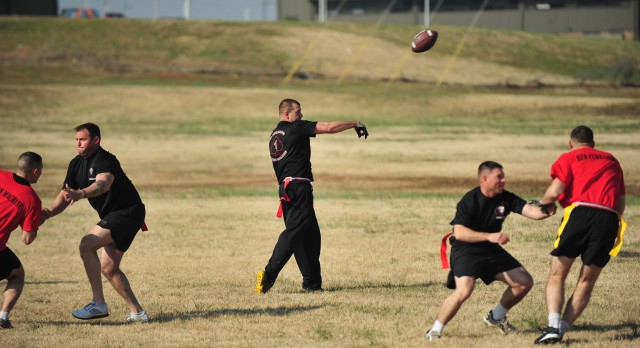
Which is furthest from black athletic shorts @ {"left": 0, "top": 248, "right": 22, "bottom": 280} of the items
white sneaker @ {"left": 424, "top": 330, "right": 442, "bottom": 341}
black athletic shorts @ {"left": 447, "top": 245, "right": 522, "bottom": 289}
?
black athletic shorts @ {"left": 447, "top": 245, "right": 522, "bottom": 289}

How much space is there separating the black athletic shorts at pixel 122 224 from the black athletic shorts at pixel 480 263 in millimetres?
3553

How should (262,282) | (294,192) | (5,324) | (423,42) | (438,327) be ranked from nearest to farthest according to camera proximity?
1. (438,327)
2. (5,324)
3. (262,282)
4. (294,192)
5. (423,42)

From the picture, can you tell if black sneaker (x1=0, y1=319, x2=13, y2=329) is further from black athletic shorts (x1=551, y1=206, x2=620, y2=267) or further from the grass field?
black athletic shorts (x1=551, y1=206, x2=620, y2=267)

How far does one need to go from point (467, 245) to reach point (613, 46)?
211 ft

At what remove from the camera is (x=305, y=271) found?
1264 centimetres

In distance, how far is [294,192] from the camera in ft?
41.0

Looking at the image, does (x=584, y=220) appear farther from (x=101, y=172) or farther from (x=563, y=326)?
(x=101, y=172)

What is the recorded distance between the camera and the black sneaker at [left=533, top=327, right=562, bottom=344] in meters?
9.22

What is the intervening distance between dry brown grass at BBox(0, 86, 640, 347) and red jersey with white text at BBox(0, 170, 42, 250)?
1199 millimetres

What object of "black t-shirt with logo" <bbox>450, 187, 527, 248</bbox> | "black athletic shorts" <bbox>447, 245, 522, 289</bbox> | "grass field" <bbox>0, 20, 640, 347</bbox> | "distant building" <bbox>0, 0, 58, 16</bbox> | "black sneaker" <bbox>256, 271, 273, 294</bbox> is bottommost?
"grass field" <bbox>0, 20, 640, 347</bbox>

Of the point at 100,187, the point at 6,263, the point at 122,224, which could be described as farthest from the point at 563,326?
the point at 6,263

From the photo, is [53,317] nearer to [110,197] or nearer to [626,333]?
[110,197]

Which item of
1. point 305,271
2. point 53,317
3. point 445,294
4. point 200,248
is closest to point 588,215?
point 445,294

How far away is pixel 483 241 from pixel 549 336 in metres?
1.10
